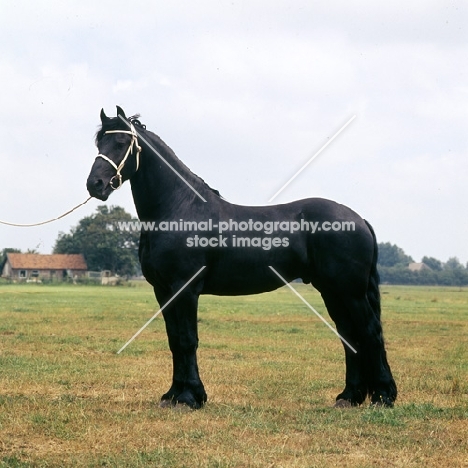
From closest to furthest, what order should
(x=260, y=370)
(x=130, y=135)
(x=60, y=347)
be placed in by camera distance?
(x=130, y=135) → (x=260, y=370) → (x=60, y=347)

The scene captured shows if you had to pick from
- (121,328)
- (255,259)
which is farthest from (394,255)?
(255,259)

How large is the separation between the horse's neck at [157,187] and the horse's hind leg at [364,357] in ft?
7.45

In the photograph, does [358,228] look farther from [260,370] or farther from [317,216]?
[260,370]

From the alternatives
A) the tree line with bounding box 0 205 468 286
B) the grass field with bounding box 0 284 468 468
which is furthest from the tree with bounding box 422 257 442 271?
the grass field with bounding box 0 284 468 468

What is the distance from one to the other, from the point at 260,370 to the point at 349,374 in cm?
294

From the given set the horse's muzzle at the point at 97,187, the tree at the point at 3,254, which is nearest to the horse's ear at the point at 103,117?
the horse's muzzle at the point at 97,187

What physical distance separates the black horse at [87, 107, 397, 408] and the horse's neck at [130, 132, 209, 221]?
1cm

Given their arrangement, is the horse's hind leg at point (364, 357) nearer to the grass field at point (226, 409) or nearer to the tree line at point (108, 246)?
the grass field at point (226, 409)

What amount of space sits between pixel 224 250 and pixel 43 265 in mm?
93490

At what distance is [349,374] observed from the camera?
815 centimetres

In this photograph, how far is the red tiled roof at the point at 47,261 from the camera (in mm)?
95312

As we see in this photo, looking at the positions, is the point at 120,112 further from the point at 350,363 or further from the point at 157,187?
the point at 350,363

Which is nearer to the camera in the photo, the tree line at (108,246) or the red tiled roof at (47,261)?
the tree line at (108,246)

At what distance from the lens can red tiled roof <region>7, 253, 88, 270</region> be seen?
95.3 m
